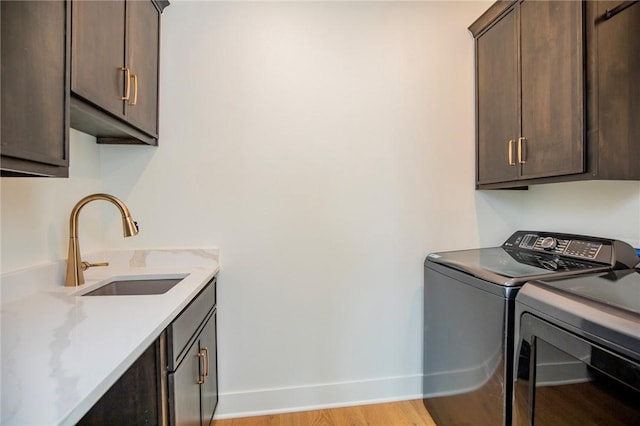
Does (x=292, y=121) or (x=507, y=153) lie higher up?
(x=292, y=121)

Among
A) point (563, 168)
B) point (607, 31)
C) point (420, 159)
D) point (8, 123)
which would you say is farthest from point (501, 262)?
point (8, 123)

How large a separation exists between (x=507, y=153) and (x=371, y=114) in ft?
2.66

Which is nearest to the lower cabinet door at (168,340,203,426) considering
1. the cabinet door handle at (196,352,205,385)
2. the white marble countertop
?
the cabinet door handle at (196,352,205,385)

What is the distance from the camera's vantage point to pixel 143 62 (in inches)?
59.6

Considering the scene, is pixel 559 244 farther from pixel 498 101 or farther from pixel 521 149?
pixel 498 101

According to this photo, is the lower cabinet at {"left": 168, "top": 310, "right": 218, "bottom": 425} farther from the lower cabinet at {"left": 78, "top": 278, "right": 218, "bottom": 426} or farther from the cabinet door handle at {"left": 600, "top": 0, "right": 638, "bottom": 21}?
the cabinet door handle at {"left": 600, "top": 0, "right": 638, "bottom": 21}

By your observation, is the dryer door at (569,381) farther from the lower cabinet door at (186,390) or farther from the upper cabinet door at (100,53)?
the upper cabinet door at (100,53)

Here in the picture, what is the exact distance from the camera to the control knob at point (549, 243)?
5.51 feet

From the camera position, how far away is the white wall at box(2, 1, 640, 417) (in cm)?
175

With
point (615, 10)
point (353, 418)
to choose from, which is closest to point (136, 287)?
point (353, 418)

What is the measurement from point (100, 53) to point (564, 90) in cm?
195

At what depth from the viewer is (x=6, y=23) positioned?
775mm

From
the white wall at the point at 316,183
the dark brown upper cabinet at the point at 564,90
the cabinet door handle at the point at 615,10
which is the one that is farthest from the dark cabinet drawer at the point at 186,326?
the cabinet door handle at the point at 615,10

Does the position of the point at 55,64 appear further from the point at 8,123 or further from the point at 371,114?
the point at 371,114
